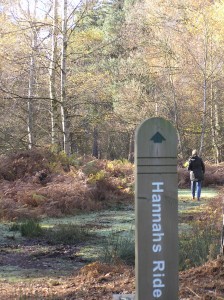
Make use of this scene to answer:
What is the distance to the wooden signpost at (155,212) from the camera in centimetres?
320

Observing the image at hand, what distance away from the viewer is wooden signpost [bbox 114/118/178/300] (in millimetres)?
3197

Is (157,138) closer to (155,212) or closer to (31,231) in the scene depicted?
(155,212)

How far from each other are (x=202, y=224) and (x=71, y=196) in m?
5.51

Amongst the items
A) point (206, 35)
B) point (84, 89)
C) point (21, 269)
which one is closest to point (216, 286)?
point (21, 269)

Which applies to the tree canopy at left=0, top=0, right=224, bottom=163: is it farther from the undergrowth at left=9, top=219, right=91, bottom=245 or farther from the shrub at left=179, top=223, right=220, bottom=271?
the shrub at left=179, top=223, right=220, bottom=271

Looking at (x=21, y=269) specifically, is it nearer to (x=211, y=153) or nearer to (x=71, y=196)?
(x=71, y=196)

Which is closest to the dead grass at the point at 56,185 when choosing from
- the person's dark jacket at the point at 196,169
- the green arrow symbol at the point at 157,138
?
the person's dark jacket at the point at 196,169

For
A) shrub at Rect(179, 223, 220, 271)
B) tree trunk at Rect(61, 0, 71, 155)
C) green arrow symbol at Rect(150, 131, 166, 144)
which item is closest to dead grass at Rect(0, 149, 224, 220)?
tree trunk at Rect(61, 0, 71, 155)

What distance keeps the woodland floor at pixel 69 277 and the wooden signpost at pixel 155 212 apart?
5.00ft

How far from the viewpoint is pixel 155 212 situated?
3.20 m

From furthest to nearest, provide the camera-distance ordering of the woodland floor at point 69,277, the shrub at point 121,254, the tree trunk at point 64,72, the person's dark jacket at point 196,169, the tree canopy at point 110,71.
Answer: the tree canopy at point 110,71
the tree trunk at point 64,72
the person's dark jacket at point 196,169
the shrub at point 121,254
the woodland floor at point 69,277

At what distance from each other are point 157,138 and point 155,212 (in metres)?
0.50

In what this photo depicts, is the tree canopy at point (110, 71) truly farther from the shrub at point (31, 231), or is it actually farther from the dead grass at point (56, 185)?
the shrub at point (31, 231)

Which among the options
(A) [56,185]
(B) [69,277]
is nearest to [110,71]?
(A) [56,185]
